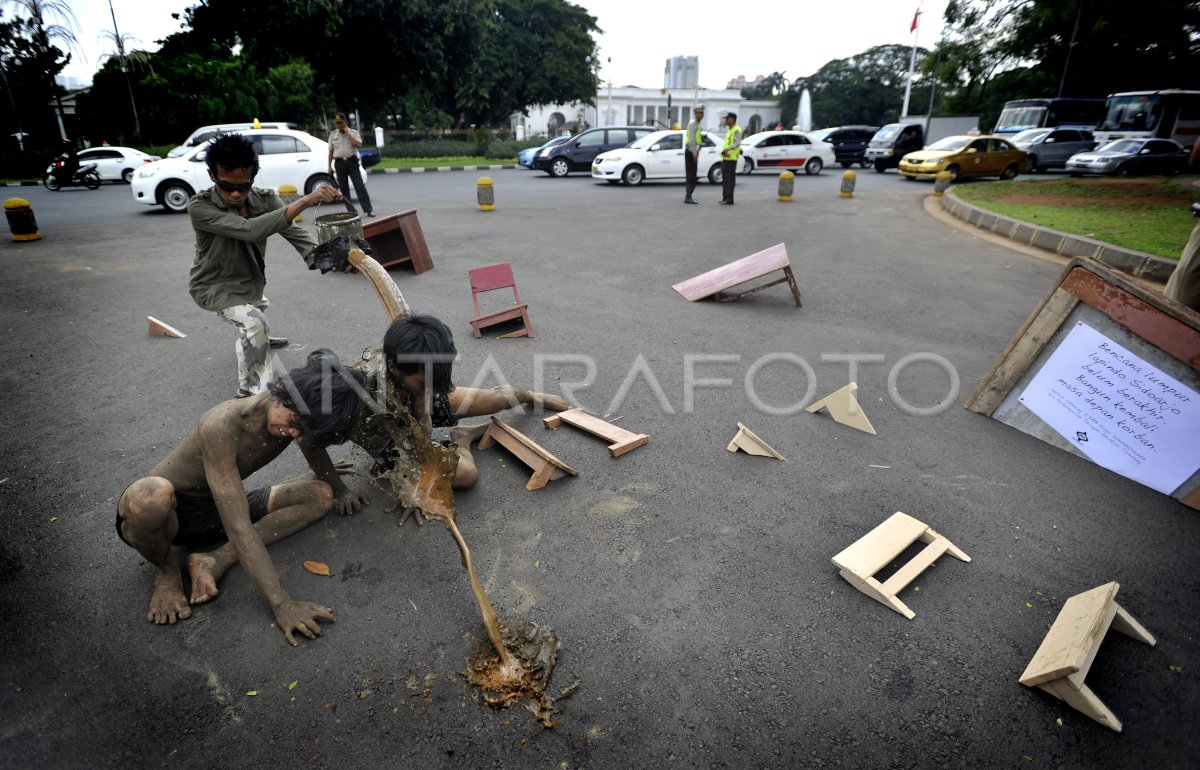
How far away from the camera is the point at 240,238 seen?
3871 millimetres

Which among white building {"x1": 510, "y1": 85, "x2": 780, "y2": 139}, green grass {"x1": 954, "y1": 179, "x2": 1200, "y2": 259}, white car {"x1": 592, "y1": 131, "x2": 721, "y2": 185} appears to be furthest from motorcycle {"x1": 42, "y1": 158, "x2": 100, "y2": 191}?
white building {"x1": 510, "y1": 85, "x2": 780, "y2": 139}

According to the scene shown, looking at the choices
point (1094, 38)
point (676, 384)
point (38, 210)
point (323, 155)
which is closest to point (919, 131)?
point (1094, 38)

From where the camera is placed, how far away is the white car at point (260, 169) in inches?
472

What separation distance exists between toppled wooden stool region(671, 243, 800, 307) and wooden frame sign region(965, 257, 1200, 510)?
2.66 meters

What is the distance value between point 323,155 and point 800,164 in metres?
15.5

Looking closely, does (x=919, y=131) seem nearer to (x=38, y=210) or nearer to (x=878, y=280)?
(x=878, y=280)

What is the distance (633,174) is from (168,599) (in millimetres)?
16444

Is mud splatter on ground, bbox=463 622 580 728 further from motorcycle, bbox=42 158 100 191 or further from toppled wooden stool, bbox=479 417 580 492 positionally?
motorcycle, bbox=42 158 100 191

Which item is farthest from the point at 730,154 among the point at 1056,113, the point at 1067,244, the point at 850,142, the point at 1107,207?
the point at 1056,113

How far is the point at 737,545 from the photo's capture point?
314 cm

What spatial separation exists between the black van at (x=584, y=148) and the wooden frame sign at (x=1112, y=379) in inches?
669

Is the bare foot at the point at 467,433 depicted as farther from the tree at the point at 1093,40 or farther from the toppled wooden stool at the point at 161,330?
the tree at the point at 1093,40

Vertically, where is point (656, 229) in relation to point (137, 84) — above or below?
below

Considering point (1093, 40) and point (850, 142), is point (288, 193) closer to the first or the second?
point (850, 142)
